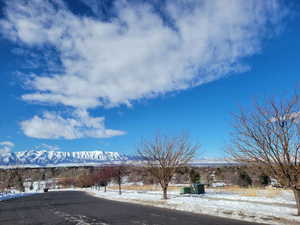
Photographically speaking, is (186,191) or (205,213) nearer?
(205,213)

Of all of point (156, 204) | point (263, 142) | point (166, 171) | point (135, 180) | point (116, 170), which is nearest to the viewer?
point (263, 142)

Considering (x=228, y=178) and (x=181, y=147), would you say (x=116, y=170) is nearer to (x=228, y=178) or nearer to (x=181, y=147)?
(x=181, y=147)

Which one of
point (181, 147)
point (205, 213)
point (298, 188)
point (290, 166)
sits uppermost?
point (181, 147)

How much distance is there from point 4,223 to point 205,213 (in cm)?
1104

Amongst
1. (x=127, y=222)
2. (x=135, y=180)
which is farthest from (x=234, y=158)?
(x=135, y=180)

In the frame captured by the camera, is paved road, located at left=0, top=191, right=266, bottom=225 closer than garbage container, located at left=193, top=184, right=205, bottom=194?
Yes

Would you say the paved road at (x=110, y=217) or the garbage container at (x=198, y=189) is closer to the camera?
the paved road at (x=110, y=217)

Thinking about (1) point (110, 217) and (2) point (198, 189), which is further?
(2) point (198, 189)

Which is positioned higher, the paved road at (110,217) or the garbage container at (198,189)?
the garbage container at (198,189)

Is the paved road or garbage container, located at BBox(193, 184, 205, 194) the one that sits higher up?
garbage container, located at BBox(193, 184, 205, 194)

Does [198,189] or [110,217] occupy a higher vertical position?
[198,189]

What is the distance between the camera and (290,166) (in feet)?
39.9

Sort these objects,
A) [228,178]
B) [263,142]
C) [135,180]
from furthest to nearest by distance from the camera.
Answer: [135,180] < [228,178] < [263,142]

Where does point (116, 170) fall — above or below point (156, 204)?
above
